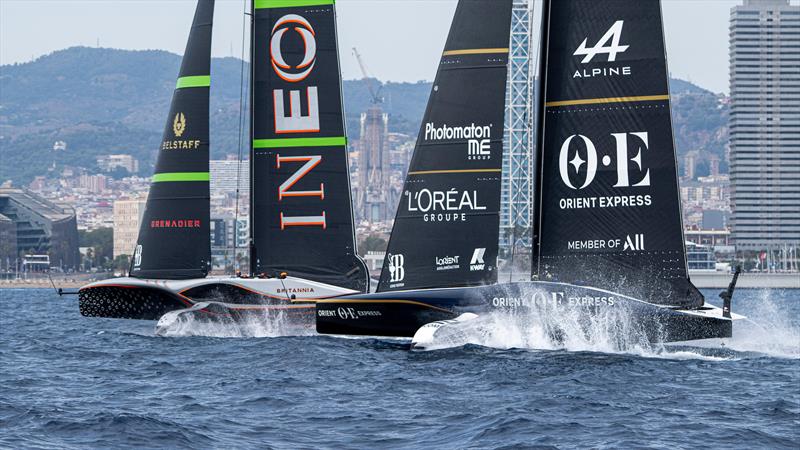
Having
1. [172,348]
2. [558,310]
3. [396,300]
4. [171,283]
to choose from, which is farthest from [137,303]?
[558,310]

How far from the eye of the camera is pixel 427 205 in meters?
25.0

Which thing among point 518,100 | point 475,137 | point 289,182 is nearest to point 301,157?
point 289,182

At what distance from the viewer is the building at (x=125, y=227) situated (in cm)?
19038

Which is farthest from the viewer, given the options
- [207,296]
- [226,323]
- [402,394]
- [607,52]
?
[207,296]

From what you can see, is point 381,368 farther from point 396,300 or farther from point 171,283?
point 171,283

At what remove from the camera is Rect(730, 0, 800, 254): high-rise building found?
7525 inches

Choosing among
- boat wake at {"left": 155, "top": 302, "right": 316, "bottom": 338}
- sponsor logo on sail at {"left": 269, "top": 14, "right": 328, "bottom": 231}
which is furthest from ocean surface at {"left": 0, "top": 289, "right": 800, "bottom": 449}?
sponsor logo on sail at {"left": 269, "top": 14, "right": 328, "bottom": 231}

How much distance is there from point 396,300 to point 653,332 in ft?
14.7

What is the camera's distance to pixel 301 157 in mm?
29438

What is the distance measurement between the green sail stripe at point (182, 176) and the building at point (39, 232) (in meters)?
145

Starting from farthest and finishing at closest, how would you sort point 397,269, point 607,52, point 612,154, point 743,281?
point 743,281
point 397,269
point 612,154
point 607,52

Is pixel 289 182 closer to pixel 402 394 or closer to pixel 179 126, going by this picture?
pixel 179 126

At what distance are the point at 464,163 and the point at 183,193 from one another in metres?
7.65

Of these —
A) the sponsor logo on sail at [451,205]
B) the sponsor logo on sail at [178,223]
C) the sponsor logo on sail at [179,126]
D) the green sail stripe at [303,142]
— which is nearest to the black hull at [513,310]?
the sponsor logo on sail at [451,205]
